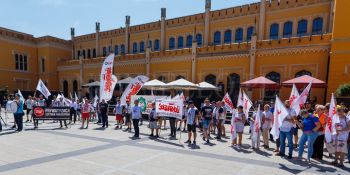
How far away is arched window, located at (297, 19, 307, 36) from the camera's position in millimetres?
24172

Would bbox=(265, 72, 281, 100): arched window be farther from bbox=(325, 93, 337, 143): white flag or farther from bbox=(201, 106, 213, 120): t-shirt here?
bbox=(325, 93, 337, 143): white flag

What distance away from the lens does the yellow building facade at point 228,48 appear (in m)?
19.2

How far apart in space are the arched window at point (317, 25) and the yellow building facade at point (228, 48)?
86mm

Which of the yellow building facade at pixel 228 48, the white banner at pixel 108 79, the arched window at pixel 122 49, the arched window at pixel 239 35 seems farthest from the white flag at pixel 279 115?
the arched window at pixel 122 49

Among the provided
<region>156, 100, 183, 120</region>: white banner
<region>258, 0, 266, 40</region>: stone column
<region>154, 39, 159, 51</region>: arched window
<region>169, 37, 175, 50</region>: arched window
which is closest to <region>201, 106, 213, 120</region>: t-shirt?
<region>156, 100, 183, 120</region>: white banner

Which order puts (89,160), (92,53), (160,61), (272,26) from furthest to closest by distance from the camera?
(92,53), (160,61), (272,26), (89,160)

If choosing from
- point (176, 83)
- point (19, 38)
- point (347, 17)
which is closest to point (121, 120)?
point (176, 83)

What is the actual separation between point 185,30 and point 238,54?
10642 mm

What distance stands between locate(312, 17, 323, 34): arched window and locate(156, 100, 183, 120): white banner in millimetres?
19494

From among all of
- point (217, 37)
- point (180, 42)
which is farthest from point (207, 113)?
point (180, 42)

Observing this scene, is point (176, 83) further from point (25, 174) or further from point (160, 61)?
point (25, 174)

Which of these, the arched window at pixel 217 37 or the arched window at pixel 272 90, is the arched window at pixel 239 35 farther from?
the arched window at pixel 272 90

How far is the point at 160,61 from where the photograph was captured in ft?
94.3

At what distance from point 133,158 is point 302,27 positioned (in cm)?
2335
